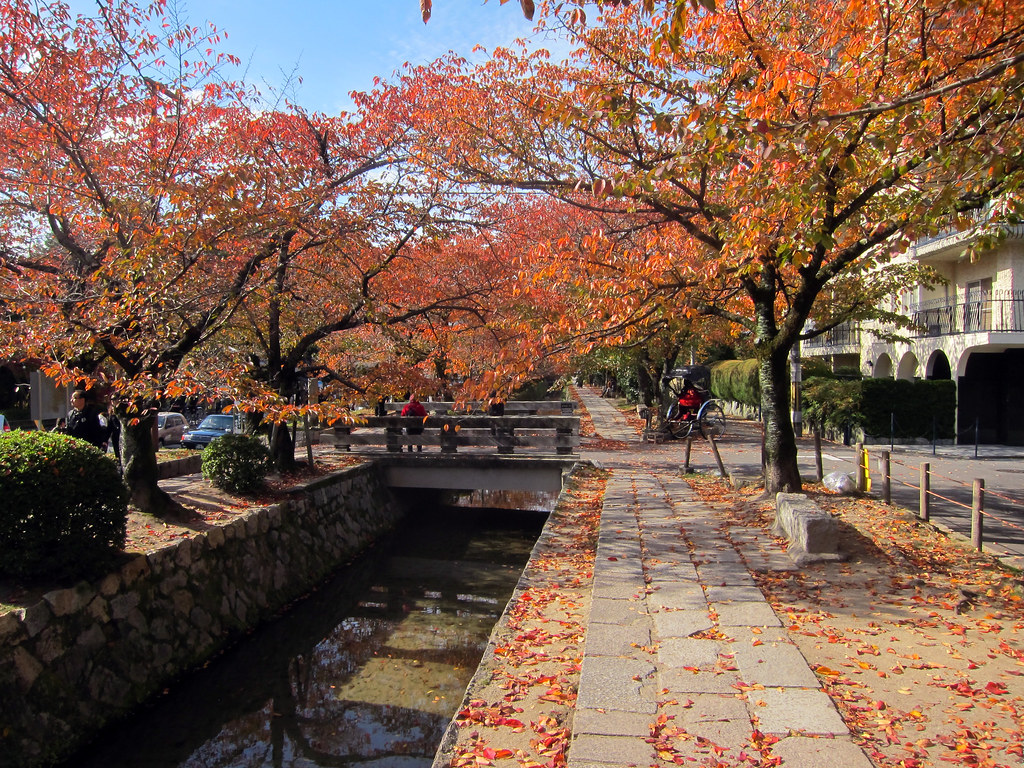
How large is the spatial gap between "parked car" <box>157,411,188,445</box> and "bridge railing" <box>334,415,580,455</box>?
30.5 ft

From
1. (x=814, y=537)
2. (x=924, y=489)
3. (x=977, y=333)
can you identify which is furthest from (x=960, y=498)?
(x=977, y=333)

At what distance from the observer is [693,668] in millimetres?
4746

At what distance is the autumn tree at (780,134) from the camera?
611 cm

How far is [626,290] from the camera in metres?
9.12

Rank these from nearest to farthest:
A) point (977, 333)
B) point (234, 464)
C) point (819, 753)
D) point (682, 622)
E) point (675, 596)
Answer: point (819, 753)
point (682, 622)
point (675, 596)
point (234, 464)
point (977, 333)

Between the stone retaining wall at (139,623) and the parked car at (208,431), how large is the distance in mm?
10077

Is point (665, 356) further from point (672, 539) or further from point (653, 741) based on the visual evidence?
point (653, 741)

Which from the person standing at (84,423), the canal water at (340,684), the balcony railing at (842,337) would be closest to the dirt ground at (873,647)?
the canal water at (340,684)

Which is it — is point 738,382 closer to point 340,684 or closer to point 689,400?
point 689,400

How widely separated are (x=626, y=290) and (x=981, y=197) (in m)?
4.24

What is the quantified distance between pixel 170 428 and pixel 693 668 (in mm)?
22481

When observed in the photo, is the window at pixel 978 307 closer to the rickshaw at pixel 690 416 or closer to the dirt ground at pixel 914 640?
the rickshaw at pixel 690 416

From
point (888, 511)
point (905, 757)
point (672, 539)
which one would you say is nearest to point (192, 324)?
point (672, 539)

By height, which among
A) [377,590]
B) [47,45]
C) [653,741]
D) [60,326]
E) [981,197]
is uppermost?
[47,45]
